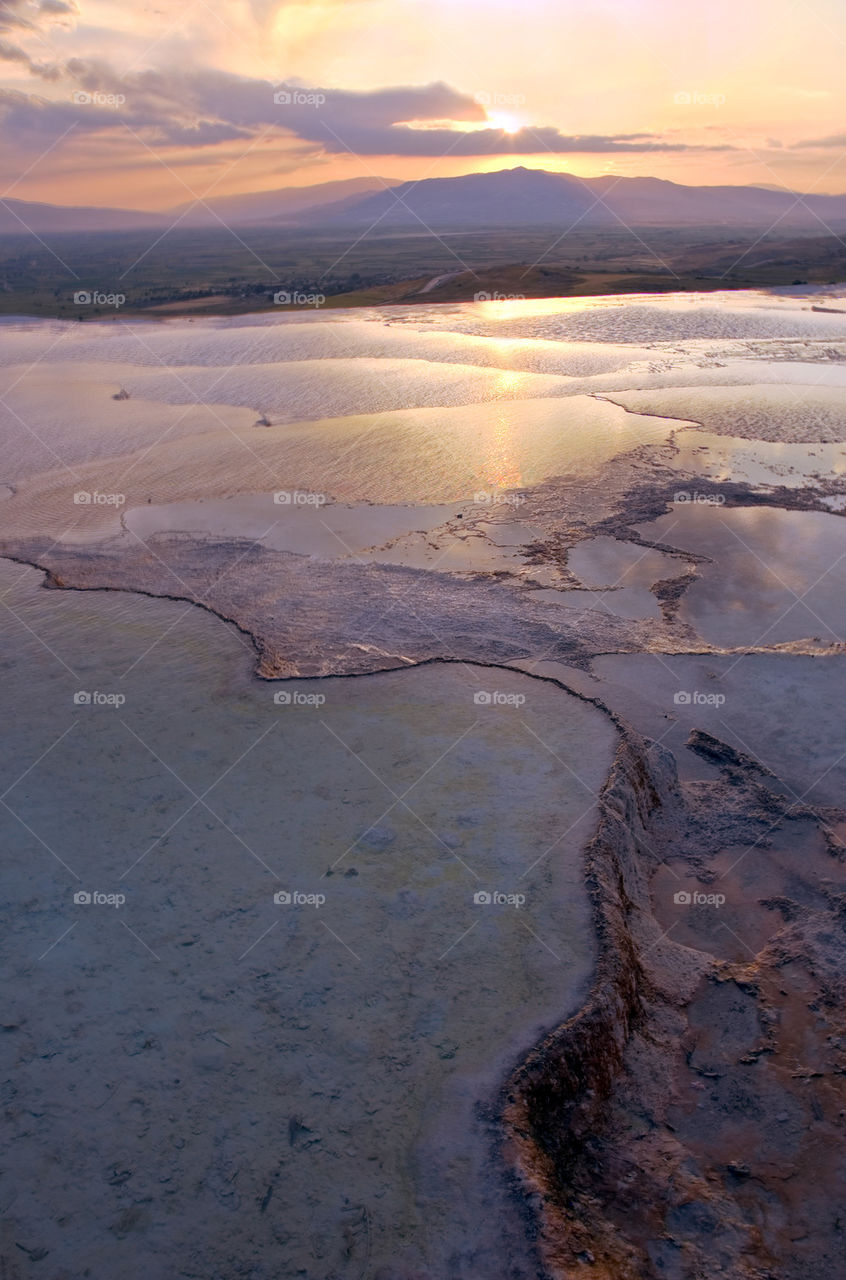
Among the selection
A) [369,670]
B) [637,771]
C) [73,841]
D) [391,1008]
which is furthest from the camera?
[369,670]

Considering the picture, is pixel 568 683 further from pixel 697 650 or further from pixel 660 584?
pixel 660 584

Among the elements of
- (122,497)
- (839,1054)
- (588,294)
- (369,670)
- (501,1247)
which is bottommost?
(839,1054)

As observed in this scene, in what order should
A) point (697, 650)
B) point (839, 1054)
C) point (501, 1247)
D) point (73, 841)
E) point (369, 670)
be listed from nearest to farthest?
point (501, 1247) → point (839, 1054) → point (73, 841) → point (369, 670) → point (697, 650)

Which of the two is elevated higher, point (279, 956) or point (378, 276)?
point (378, 276)

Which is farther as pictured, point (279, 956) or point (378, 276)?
point (378, 276)

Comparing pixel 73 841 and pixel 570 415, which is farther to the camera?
pixel 570 415

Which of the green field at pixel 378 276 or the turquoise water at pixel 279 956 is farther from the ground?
the green field at pixel 378 276

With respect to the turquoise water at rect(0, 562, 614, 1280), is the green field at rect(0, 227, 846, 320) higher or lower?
higher

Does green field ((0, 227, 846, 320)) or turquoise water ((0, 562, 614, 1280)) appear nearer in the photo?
turquoise water ((0, 562, 614, 1280))

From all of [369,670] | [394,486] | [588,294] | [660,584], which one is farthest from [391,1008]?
[588,294]

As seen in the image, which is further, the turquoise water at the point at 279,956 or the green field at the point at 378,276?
the green field at the point at 378,276

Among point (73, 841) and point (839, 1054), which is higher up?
point (73, 841)
